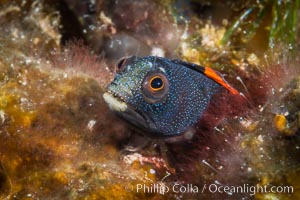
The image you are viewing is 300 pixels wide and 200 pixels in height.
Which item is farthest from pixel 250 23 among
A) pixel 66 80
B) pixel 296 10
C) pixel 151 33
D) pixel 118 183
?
pixel 118 183

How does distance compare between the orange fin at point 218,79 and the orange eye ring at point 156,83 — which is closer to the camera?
the orange eye ring at point 156,83

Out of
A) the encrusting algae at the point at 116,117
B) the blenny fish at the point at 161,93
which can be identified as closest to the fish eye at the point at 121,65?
the blenny fish at the point at 161,93

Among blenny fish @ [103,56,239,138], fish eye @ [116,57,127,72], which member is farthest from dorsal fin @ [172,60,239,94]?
fish eye @ [116,57,127,72]

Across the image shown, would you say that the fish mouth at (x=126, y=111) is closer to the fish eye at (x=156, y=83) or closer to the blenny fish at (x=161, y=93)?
the blenny fish at (x=161, y=93)

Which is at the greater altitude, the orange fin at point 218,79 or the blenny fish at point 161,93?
the orange fin at point 218,79

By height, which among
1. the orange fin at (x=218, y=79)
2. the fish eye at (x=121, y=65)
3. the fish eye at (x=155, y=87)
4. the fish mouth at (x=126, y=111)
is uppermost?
the orange fin at (x=218, y=79)

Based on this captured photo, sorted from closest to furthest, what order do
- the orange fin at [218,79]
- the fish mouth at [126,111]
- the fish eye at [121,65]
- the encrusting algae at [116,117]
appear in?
1. the encrusting algae at [116,117]
2. the fish mouth at [126,111]
3. the fish eye at [121,65]
4. the orange fin at [218,79]

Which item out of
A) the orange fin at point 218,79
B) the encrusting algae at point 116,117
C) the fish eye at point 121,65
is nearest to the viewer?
the encrusting algae at point 116,117

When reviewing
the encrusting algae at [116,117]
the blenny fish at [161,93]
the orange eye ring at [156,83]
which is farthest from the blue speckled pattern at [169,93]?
the encrusting algae at [116,117]

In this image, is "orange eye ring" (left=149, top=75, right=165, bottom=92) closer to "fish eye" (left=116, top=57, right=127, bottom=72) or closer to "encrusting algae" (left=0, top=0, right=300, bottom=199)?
"fish eye" (left=116, top=57, right=127, bottom=72)
